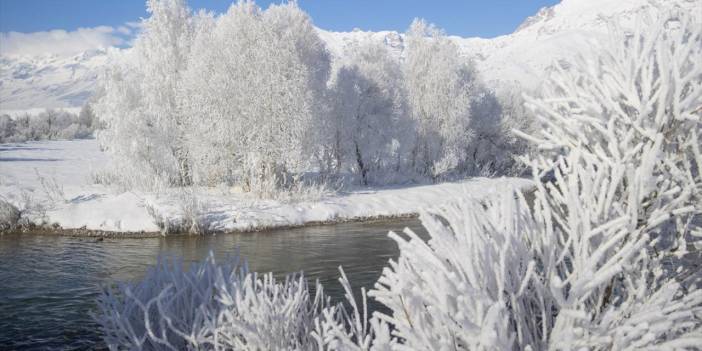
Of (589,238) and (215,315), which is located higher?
(589,238)

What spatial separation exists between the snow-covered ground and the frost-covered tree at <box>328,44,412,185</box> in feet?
12.5

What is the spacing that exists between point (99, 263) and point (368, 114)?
18060 millimetres

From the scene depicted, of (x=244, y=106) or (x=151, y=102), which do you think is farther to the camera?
(x=151, y=102)

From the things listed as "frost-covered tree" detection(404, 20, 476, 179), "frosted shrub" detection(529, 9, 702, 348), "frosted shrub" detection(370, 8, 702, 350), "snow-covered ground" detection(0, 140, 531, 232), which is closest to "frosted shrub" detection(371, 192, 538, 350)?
"frosted shrub" detection(370, 8, 702, 350)

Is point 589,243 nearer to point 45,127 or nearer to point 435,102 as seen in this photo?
point 435,102

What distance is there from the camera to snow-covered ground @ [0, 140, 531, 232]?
17.1m

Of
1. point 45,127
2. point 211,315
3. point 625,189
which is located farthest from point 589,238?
point 45,127

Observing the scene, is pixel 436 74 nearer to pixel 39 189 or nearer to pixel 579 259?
pixel 39 189

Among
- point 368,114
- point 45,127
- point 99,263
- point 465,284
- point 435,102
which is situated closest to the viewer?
point 465,284

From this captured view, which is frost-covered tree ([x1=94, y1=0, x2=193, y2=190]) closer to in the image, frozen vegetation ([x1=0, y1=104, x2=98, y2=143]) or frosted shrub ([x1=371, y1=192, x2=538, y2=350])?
frosted shrub ([x1=371, y1=192, x2=538, y2=350])

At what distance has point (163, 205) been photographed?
1809cm

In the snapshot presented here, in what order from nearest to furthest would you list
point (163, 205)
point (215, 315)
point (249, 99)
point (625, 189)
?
1. point (625, 189)
2. point (215, 315)
3. point (163, 205)
4. point (249, 99)

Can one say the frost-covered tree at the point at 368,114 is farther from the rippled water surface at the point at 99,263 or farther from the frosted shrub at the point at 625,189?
the frosted shrub at the point at 625,189

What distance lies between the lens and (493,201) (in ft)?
7.69
